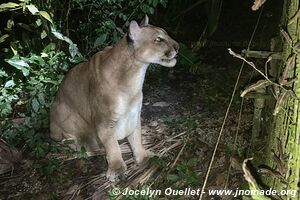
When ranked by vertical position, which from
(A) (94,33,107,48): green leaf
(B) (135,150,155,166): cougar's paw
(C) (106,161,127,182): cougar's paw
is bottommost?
(C) (106,161,127,182): cougar's paw

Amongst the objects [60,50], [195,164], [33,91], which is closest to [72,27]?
[60,50]

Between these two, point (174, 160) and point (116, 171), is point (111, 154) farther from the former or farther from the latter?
point (174, 160)

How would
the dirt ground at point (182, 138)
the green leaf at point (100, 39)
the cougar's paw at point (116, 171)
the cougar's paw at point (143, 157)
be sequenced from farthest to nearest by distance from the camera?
the green leaf at point (100, 39) < the cougar's paw at point (143, 157) < the cougar's paw at point (116, 171) < the dirt ground at point (182, 138)

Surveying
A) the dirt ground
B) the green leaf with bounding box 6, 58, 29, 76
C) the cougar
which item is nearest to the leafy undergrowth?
the dirt ground

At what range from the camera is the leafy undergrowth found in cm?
313

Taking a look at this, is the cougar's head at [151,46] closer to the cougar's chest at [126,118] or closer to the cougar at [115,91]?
the cougar at [115,91]

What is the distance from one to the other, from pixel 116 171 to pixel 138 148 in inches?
9.9

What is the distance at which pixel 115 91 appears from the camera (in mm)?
3189

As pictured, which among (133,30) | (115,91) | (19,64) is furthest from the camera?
(19,64)

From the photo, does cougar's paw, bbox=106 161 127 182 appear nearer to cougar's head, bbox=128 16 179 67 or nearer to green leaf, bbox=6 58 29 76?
cougar's head, bbox=128 16 179 67

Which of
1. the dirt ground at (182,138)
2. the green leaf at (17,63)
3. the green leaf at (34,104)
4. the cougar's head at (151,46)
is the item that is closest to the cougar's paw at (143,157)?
the dirt ground at (182,138)

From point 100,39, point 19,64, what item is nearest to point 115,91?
point 19,64

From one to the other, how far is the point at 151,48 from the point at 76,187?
1.14 meters

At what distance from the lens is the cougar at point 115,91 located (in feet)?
10.2
